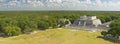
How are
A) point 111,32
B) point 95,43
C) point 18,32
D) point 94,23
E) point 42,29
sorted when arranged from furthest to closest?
point 94,23
point 42,29
point 18,32
point 111,32
point 95,43

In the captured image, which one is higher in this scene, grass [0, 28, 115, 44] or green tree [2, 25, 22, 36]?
grass [0, 28, 115, 44]

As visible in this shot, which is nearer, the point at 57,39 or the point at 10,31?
the point at 57,39

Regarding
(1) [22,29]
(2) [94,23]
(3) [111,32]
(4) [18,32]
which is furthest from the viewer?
(2) [94,23]

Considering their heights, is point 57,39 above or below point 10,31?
above

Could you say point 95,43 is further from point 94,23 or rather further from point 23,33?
point 94,23

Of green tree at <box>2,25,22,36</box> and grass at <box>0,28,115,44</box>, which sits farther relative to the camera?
green tree at <box>2,25,22,36</box>

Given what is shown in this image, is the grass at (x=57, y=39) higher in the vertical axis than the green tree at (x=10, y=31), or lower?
higher

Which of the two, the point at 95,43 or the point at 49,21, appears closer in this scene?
the point at 95,43

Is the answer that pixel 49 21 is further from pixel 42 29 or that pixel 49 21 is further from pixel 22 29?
pixel 22 29

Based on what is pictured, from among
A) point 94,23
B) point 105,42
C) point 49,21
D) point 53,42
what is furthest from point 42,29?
point 105,42

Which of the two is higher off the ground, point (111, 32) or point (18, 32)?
point (111, 32)

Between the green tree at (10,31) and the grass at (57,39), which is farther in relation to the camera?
the green tree at (10,31)
